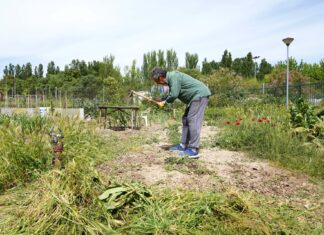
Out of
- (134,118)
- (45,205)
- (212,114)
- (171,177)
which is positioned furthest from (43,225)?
(212,114)

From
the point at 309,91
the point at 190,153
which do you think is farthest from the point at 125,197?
the point at 309,91

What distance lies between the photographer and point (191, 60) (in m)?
39.5

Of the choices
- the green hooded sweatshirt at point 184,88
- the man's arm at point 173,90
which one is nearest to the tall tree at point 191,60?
the green hooded sweatshirt at point 184,88

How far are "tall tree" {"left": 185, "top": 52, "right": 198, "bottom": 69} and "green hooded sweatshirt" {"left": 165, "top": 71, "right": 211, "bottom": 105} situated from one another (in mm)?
35786

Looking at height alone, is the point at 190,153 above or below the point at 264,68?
below

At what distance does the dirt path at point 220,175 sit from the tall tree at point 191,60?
118 feet

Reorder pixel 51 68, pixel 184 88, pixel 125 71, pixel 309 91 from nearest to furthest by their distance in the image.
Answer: pixel 184 88 < pixel 309 91 < pixel 125 71 < pixel 51 68

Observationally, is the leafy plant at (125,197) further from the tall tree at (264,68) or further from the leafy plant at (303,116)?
the tall tree at (264,68)

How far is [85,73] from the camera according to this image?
34469 millimetres

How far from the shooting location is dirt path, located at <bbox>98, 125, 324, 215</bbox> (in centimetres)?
294

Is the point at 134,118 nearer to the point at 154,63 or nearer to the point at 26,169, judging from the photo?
the point at 26,169

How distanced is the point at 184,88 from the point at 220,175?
142 cm

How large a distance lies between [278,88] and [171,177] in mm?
14129

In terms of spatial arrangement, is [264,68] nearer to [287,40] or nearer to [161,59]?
[161,59]
